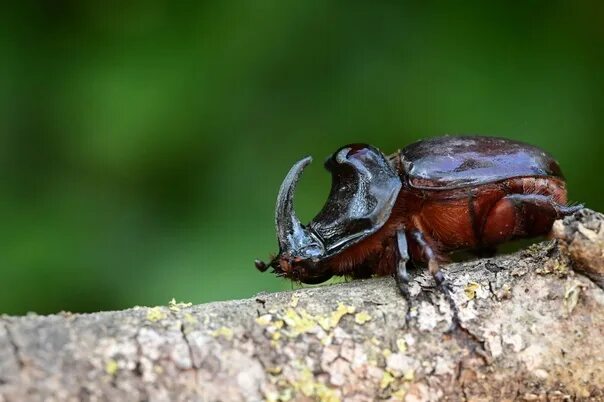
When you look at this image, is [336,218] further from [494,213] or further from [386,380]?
[386,380]

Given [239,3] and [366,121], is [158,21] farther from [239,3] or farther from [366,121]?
[366,121]

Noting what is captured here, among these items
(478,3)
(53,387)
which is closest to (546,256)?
(53,387)

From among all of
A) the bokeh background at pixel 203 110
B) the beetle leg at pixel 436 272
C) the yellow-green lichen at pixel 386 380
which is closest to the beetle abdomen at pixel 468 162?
the beetle leg at pixel 436 272

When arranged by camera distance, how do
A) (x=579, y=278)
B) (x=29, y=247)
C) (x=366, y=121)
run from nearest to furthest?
1. (x=579, y=278)
2. (x=29, y=247)
3. (x=366, y=121)

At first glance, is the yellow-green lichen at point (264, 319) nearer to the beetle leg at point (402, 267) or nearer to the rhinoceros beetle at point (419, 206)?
the beetle leg at point (402, 267)

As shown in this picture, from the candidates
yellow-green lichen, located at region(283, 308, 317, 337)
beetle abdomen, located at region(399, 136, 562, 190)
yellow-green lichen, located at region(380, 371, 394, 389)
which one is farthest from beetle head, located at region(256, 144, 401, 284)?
yellow-green lichen, located at region(380, 371, 394, 389)

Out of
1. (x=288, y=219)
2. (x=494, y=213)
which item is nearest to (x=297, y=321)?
(x=288, y=219)

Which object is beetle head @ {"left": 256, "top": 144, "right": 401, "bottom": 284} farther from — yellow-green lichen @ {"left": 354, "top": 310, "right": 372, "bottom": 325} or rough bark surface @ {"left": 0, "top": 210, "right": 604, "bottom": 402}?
yellow-green lichen @ {"left": 354, "top": 310, "right": 372, "bottom": 325}
